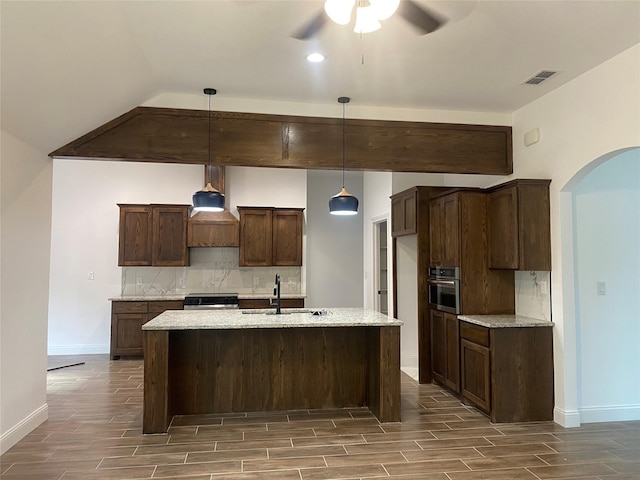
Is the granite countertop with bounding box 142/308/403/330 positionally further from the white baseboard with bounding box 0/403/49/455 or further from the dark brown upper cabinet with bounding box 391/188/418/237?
the dark brown upper cabinet with bounding box 391/188/418/237

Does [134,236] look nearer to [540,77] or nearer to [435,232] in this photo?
[435,232]

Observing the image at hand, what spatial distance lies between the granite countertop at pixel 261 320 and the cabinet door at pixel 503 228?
49.1 inches

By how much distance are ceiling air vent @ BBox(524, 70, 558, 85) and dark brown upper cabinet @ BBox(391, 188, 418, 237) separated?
5.65ft

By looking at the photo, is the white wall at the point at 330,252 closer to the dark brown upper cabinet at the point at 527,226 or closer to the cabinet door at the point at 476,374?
the cabinet door at the point at 476,374

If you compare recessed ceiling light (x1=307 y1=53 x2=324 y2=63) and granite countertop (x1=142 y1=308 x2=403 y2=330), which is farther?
granite countertop (x1=142 y1=308 x2=403 y2=330)

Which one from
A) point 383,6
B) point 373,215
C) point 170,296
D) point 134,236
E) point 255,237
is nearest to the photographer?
point 383,6

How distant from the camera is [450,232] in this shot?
15.4ft

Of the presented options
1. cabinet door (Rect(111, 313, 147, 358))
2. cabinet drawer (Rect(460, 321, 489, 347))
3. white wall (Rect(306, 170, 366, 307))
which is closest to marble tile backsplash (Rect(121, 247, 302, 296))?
cabinet door (Rect(111, 313, 147, 358))

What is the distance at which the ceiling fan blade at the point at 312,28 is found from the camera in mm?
2863

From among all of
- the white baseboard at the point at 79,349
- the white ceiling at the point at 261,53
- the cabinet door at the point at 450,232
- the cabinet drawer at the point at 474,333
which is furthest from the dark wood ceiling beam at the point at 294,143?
the white baseboard at the point at 79,349

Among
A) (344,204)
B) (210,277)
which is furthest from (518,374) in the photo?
(210,277)

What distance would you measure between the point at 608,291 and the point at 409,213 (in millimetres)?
2230

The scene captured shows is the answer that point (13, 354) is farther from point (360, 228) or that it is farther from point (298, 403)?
point (360, 228)

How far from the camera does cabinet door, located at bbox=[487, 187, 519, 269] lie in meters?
4.10
